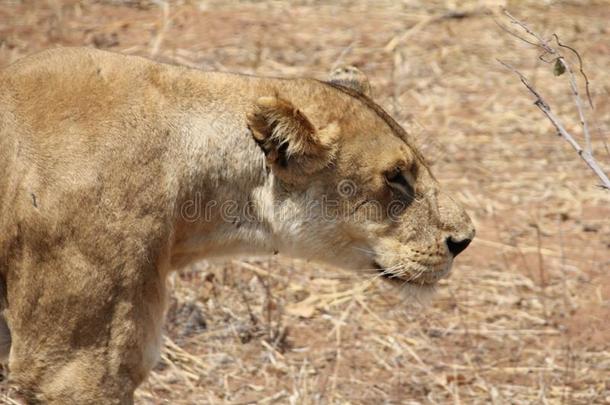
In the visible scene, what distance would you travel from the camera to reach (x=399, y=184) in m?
4.52

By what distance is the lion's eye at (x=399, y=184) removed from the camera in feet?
14.7

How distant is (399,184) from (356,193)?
20 centimetres

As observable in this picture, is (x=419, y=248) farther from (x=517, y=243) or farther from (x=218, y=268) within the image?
(x=517, y=243)

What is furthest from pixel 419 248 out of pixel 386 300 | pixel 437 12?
pixel 437 12

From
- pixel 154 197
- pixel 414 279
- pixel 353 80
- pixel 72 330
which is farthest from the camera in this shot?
pixel 353 80

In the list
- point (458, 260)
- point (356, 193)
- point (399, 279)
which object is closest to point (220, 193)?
point (356, 193)

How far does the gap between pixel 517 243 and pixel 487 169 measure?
55.5 inches

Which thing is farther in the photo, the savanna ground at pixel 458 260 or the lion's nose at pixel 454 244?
the savanna ground at pixel 458 260

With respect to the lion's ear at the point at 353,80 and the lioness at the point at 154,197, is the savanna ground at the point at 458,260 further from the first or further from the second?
the lion's ear at the point at 353,80

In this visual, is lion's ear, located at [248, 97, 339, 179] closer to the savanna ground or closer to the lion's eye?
the lion's eye

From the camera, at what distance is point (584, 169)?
9.36m

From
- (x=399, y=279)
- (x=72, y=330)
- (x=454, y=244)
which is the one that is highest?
(x=72, y=330)

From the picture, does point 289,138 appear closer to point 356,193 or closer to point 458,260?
point 356,193

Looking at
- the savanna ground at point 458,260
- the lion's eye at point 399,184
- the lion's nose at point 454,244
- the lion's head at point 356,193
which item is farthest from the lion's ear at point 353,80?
the savanna ground at point 458,260
